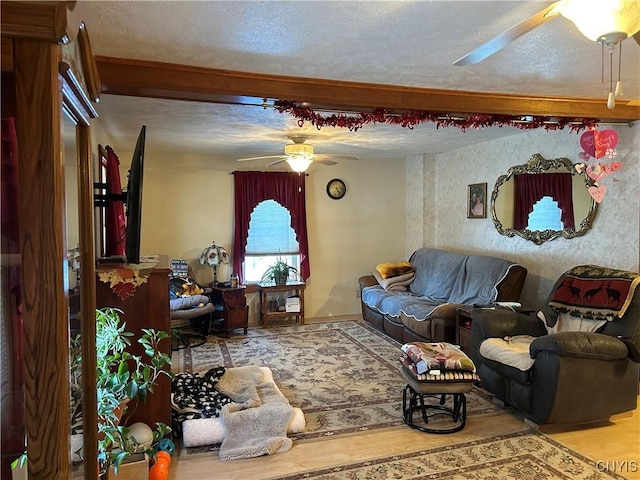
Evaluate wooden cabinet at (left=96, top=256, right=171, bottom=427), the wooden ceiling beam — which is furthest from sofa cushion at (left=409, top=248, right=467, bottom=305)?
wooden cabinet at (left=96, top=256, right=171, bottom=427)

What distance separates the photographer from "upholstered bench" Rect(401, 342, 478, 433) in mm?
3014

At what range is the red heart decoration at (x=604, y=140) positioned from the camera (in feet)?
10.1

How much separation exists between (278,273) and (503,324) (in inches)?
126

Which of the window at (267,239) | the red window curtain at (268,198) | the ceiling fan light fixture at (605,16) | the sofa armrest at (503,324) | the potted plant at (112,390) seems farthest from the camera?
the window at (267,239)

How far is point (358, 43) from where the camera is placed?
229 cm

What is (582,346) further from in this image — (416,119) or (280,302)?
(280,302)

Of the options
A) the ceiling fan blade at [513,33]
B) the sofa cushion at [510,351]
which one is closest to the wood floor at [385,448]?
the sofa cushion at [510,351]

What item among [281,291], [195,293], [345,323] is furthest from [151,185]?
[345,323]

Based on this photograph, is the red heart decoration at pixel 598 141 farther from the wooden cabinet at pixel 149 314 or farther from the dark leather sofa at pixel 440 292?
the wooden cabinet at pixel 149 314

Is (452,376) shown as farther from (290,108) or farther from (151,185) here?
(151,185)

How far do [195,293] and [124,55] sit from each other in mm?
3524

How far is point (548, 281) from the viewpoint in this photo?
4.61m

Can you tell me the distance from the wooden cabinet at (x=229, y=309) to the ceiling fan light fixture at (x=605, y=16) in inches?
187

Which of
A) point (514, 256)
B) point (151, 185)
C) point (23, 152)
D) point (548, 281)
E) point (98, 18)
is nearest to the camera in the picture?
point (23, 152)
